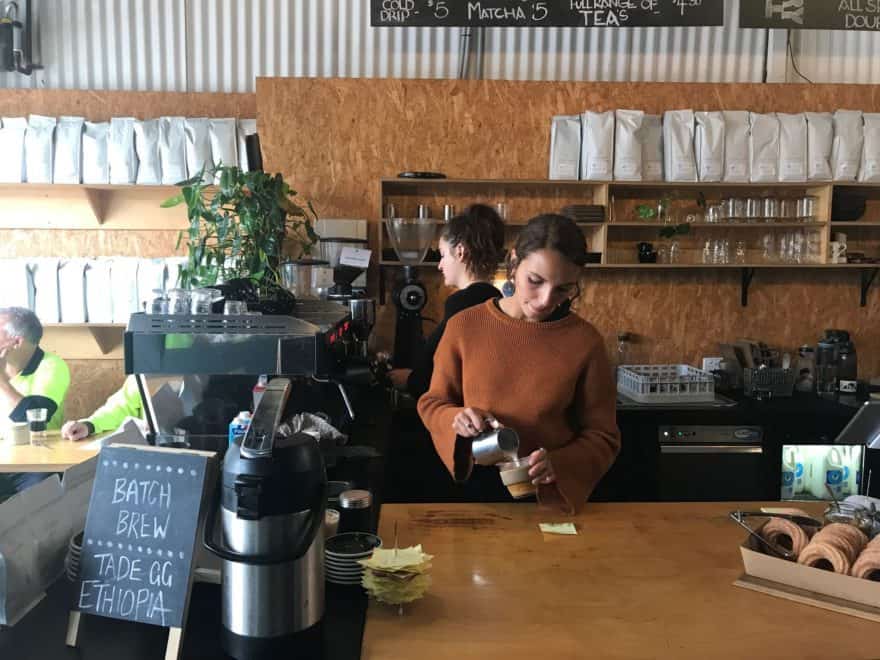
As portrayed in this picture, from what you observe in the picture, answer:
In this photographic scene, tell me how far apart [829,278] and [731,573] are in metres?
3.33

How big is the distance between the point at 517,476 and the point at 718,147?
293 cm

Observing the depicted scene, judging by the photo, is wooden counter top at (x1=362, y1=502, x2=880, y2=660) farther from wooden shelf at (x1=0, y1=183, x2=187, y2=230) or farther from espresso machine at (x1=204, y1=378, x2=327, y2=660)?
wooden shelf at (x1=0, y1=183, x2=187, y2=230)

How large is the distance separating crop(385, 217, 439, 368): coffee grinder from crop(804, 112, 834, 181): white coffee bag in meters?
2.03

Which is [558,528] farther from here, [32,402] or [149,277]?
[149,277]

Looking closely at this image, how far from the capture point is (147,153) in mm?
4039

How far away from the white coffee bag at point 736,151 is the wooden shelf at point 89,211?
9.90 feet

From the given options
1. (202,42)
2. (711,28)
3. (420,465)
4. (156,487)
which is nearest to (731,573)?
(156,487)

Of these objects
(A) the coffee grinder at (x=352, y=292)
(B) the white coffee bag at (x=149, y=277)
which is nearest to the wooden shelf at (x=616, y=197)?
(A) the coffee grinder at (x=352, y=292)

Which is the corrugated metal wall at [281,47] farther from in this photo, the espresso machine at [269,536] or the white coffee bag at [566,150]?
the espresso machine at [269,536]

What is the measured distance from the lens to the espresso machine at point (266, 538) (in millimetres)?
1218

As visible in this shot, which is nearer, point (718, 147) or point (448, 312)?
point (448, 312)

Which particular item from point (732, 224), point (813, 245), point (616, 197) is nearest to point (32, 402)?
point (616, 197)

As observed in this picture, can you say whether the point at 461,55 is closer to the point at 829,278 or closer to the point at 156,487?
the point at 829,278

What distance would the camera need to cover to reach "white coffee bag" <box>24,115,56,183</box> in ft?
13.1
